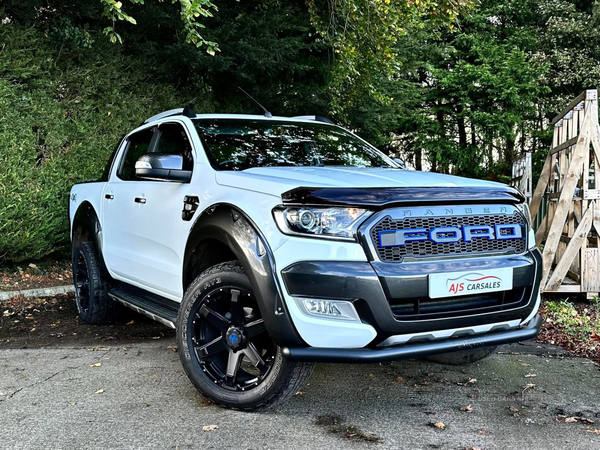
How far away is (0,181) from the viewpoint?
738 centimetres

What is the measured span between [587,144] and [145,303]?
513 cm

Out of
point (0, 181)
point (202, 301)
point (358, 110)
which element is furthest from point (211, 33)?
point (202, 301)

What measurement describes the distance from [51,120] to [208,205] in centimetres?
561

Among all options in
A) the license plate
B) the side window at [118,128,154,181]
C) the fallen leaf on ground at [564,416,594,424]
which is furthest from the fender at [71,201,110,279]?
the fallen leaf on ground at [564,416,594,424]

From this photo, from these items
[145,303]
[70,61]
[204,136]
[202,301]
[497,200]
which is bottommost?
[145,303]

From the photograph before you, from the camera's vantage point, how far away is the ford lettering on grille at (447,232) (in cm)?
304

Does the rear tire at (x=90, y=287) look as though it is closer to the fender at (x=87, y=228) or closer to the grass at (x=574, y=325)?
the fender at (x=87, y=228)

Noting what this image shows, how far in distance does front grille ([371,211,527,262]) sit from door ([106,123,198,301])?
1.41 m

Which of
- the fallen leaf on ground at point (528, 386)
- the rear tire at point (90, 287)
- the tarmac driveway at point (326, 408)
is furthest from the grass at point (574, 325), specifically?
the rear tire at point (90, 287)

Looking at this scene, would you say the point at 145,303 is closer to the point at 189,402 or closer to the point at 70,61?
the point at 189,402

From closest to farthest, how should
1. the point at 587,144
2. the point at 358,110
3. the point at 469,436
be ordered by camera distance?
the point at 469,436 → the point at 587,144 → the point at 358,110

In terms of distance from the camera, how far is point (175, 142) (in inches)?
183

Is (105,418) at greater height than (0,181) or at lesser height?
lesser

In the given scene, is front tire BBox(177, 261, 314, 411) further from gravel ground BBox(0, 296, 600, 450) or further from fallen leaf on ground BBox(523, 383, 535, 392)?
fallen leaf on ground BBox(523, 383, 535, 392)
